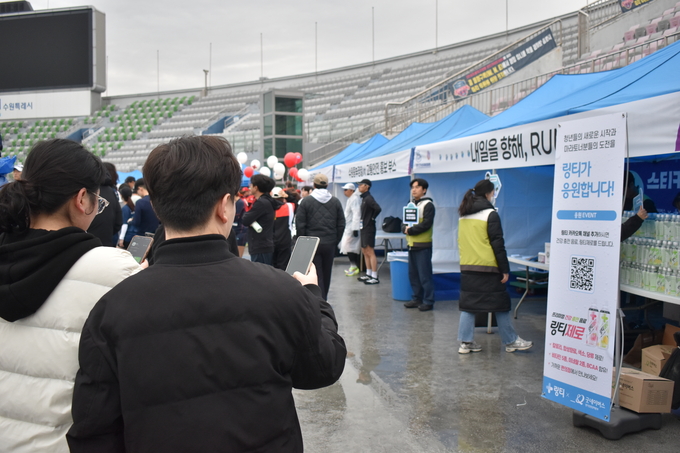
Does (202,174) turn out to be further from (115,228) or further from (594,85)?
(594,85)

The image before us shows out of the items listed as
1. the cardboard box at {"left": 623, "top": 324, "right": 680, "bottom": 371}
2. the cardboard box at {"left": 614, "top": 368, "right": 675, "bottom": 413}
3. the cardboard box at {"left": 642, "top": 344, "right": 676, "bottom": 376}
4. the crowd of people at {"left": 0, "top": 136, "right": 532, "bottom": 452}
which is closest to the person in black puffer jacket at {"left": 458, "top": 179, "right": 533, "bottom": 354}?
the cardboard box at {"left": 623, "top": 324, "right": 680, "bottom": 371}

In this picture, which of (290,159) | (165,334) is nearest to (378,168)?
(165,334)

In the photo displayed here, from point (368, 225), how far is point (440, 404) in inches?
222

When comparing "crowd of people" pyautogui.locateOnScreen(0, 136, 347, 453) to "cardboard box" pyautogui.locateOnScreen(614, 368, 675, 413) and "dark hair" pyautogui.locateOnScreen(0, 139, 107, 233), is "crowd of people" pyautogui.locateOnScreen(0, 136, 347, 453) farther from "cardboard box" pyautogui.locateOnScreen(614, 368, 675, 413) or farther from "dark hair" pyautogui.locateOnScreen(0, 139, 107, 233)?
"cardboard box" pyautogui.locateOnScreen(614, 368, 675, 413)

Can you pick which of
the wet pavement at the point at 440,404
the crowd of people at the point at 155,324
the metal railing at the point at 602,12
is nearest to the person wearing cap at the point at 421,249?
the wet pavement at the point at 440,404

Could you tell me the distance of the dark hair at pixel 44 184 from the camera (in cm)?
149

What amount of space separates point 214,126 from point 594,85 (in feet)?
96.2

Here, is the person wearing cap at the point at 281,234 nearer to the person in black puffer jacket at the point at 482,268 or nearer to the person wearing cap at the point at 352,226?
the person wearing cap at the point at 352,226

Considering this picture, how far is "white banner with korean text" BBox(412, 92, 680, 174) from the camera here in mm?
3316

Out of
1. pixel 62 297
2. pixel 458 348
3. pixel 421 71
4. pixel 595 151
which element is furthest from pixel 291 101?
pixel 62 297

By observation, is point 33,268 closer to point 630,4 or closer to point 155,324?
point 155,324

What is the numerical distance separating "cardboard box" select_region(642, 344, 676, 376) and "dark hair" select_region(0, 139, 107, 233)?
13.3 ft

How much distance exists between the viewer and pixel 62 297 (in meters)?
1.37

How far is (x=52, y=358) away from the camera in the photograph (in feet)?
4.44
